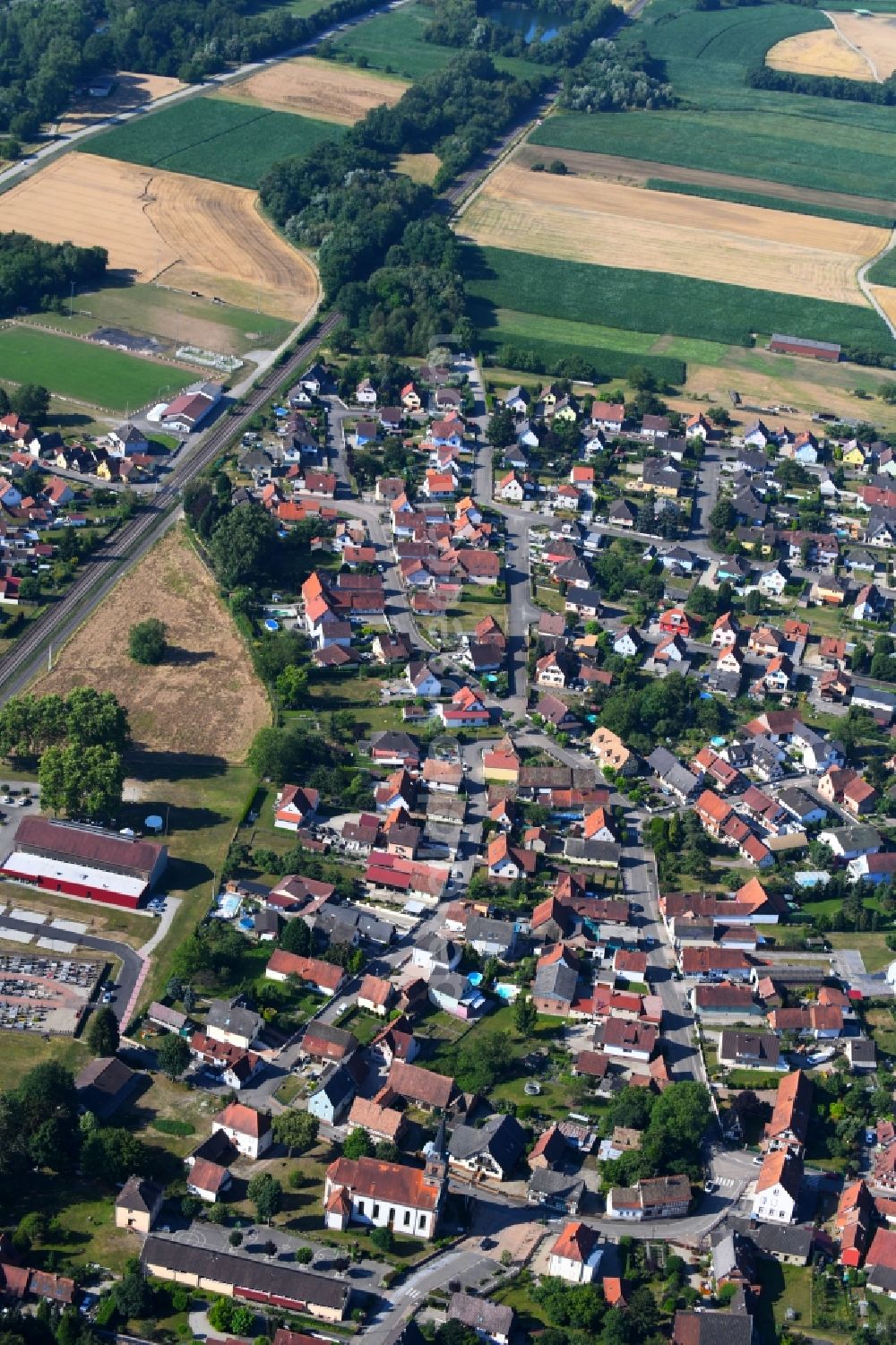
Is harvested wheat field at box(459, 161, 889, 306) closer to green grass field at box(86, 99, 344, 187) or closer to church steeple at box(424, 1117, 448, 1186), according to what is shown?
green grass field at box(86, 99, 344, 187)

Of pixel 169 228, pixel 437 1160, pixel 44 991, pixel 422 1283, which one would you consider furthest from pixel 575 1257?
pixel 169 228

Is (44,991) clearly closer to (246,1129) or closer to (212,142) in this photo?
(246,1129)

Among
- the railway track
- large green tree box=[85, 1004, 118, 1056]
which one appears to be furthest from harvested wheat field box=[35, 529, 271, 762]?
large green tree box=[85, 1004, 118, 1056]

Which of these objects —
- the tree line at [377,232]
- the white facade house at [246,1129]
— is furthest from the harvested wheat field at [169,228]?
the white facade house at [246,1129]

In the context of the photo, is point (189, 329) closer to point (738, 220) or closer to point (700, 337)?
point (700, 337)

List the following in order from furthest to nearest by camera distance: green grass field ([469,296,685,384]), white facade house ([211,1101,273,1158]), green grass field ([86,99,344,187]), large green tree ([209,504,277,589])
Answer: green grass field ([86,99,344,187]) < green grass field ([469,296,685,384]) < large green tree ([209,504,277,589]) < white facade house ([211,1101,273,1158])

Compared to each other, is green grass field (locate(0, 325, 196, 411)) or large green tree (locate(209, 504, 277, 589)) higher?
green grass field (locate(0, 325, 196, 411))
